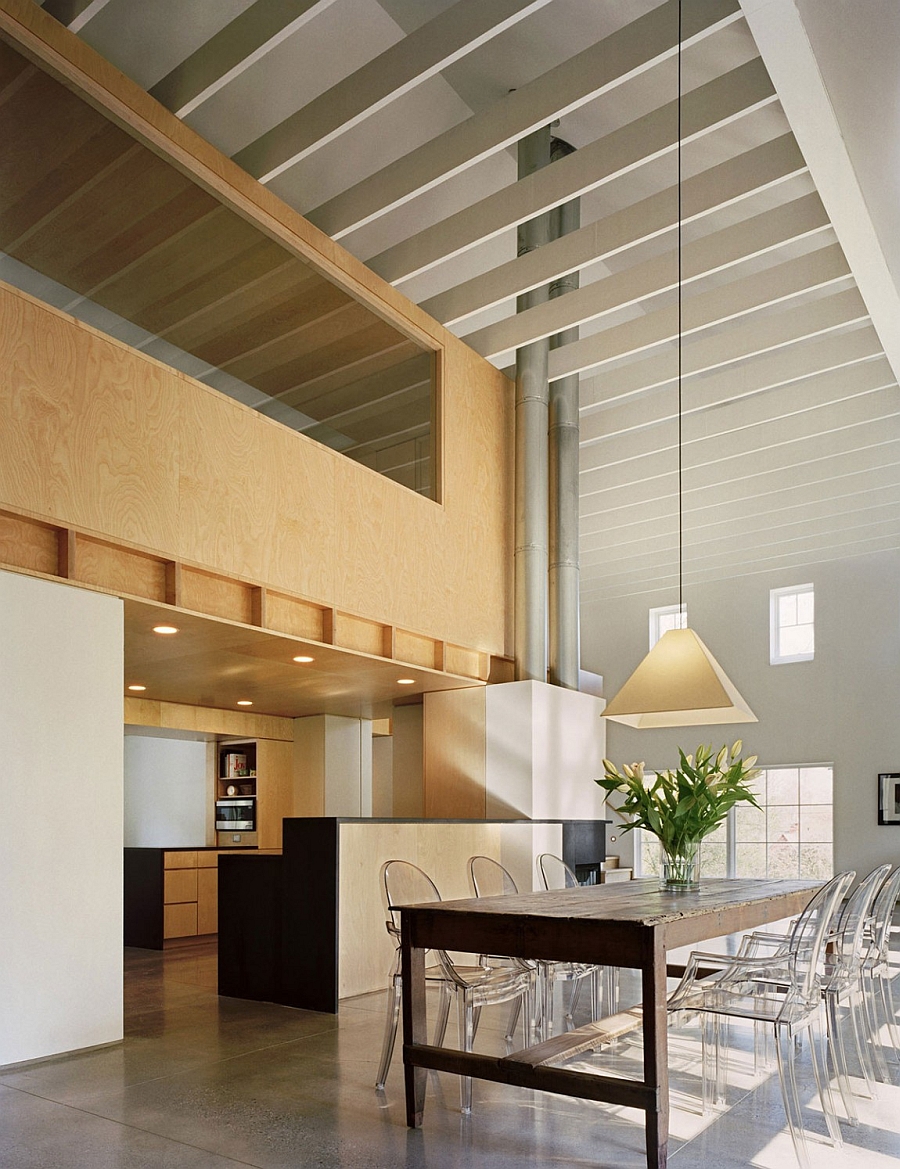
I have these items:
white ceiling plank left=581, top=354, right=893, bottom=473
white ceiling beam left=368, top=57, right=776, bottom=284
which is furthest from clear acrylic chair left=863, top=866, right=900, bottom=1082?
white ceiling plank left=581, top=354, right=893, bottom=473

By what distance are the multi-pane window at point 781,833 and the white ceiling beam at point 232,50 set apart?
10429 millimetres

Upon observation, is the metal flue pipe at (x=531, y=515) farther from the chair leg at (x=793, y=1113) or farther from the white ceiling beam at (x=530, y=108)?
the chair leg at (x=793, y=1113)

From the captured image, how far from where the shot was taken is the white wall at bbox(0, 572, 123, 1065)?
4.72 meters

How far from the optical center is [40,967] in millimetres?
4777

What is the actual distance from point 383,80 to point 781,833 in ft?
36.8

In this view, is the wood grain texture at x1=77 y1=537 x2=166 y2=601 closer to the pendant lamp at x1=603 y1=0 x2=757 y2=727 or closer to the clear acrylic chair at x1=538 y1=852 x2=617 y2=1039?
the pendant lamp at x1=603 y1=0 x2=757 y2=727

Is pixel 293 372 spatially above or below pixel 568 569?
above

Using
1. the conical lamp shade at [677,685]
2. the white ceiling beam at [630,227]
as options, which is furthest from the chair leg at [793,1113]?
the white ceiling beam at [630,227]

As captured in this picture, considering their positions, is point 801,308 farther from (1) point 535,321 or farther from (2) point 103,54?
(2) point 103,54

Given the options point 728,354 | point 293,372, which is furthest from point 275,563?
point 728,354

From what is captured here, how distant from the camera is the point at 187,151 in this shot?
584 cm

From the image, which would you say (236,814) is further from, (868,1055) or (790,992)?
(790,992)

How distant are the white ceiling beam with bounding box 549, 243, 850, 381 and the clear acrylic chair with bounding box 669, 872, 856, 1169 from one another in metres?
4.53

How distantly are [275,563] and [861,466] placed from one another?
6.88 metres
